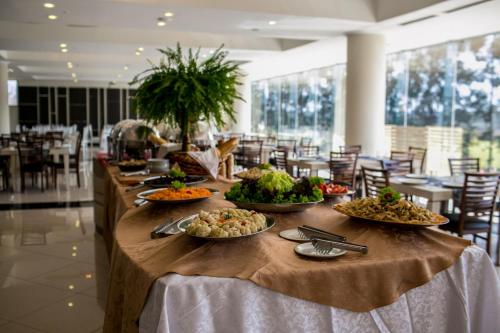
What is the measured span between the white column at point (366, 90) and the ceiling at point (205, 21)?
304mm

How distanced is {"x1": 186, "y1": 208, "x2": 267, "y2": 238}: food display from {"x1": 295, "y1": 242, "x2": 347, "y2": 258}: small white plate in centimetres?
15

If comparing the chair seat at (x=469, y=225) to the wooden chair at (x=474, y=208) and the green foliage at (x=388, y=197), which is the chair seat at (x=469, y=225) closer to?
the wooden chair at (x=474, y=208)

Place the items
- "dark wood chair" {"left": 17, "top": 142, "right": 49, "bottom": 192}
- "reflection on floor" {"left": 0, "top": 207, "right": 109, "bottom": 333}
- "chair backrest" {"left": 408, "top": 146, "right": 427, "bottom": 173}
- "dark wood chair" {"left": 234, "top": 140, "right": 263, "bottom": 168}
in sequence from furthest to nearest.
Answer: "dark wood chair" {"left": 234, "top": 140, "right": 263, "bottom": 168} → "dark wood chair" {"left": 17, "top": 142, "right": 49, "bottom": 192} → "chair backrest" {"left": 408, "top": 146, "right": 427, "bottom": 173} → "reflection on floor" {"left": 0, "top": 207, "right": 109, "bottom": 333}

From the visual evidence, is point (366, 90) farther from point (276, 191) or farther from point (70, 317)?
point (276, 191)

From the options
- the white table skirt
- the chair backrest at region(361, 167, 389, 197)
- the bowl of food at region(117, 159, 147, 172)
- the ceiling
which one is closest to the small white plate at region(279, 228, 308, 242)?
the white table skirt

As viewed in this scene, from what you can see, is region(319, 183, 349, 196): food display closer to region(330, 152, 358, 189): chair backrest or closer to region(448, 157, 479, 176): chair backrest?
region(448, 157, 479, 176): chair backrest

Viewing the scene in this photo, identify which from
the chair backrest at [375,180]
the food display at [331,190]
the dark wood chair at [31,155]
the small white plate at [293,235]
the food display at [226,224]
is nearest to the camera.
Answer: the food display at [226,224]

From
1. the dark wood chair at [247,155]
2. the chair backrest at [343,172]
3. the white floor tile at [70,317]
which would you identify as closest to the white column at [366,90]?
the dark wood chair at [247,155]

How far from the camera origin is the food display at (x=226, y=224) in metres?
1.57

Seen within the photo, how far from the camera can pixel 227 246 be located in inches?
62.3

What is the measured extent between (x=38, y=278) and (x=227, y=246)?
2.47 metres

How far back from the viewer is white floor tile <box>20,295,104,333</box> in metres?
2.73

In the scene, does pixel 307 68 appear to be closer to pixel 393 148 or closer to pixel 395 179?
pixel 393 148

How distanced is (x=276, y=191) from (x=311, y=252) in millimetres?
509
